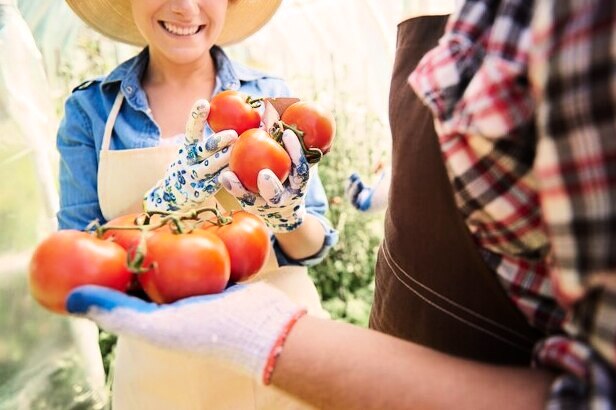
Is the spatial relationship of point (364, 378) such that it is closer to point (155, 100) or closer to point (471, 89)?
point (471, 89)

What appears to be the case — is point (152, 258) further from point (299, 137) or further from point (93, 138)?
point (93, 138)

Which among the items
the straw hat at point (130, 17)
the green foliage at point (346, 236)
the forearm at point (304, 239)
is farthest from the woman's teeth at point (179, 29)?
the green foliage at point (346, 236)

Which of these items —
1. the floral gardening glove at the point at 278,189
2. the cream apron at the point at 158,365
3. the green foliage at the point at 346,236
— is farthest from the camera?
the green foliage at the point at 346,236

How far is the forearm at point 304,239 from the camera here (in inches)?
54.8

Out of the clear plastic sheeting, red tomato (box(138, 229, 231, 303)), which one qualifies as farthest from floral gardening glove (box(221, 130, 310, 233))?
the clear plastic sheeting

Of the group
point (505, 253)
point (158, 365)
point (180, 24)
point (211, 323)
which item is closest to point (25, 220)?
point (158, 365)

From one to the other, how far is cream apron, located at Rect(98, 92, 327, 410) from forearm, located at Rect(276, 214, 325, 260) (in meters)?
0.05

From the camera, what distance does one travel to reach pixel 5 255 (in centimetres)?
180

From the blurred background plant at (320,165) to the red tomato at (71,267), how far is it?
1205 mm

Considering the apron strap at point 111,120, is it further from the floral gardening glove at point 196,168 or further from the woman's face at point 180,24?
the floral gardening glove at point 196,168

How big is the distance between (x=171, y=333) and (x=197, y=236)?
22cm

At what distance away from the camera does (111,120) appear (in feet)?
4.73

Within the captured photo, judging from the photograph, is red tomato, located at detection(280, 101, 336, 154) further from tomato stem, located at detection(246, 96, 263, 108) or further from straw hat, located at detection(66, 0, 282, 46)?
straw hat, located at detection(66, 0, 282, 46)

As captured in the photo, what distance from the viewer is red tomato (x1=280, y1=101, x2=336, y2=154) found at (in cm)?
116
